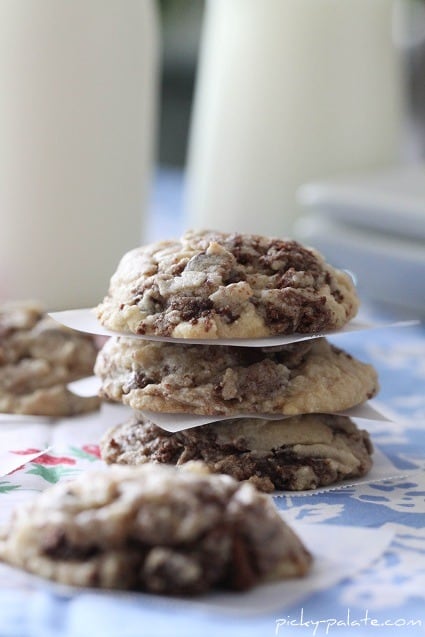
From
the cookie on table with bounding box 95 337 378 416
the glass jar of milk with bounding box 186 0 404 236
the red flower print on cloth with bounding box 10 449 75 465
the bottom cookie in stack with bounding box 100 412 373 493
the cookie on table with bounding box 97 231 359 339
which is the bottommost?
the red flower print on cloth with bounding box 10 449 75 465

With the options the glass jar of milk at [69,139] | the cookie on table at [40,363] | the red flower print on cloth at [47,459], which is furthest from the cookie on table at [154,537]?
the glass jar of milk at [69,139]

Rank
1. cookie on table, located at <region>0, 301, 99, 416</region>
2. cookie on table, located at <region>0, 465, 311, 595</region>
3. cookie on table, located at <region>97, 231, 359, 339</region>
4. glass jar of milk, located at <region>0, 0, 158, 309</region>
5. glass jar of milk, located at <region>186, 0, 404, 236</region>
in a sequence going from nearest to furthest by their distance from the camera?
cookie on table, located at <region>0, 465, 311, 595</region>
cookie on table, located at <region>97, 231, 359, 339</region>
cookie on table, located at <region>0, 301, 99, 416</region>
glass jar of milk, located at <region>0, 0, 158, 309</region>
glass jar of milk, located at <region>186, 0, 404, 236</region>

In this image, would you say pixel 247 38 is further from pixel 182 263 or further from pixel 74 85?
pixel 182 263

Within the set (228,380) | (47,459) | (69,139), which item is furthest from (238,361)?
(69,139)

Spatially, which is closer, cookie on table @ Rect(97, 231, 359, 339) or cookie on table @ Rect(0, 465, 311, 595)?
cookie on table @ Rect(0, 465, 311, 595)

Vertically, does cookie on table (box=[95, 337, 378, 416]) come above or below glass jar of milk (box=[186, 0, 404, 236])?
below

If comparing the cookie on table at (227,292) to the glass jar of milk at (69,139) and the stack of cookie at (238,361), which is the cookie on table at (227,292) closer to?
the stack of cookie at (238,361)

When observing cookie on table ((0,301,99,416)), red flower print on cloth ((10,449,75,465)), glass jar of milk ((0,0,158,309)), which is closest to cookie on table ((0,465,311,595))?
red flower print on cloth ((10,449,75,465))

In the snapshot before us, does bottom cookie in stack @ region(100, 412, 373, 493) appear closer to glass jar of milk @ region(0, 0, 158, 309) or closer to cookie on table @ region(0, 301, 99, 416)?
cookie on table @ region(0, 301, 99, 416)
